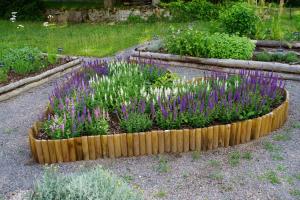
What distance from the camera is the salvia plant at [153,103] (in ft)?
17.1

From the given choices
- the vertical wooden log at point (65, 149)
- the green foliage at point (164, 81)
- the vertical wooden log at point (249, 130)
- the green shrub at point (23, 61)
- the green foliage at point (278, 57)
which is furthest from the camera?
the green shrub at point (23, 61)

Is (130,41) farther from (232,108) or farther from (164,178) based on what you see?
(164,178)

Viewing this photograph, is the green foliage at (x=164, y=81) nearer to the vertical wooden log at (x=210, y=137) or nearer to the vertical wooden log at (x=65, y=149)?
the vertical wooden log at (x=210, y=137)

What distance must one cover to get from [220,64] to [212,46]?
1.47ft

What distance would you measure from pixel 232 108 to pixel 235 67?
3.11m

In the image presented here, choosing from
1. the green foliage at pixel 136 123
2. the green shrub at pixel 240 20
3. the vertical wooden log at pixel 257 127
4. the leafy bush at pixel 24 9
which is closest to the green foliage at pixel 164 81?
the green foliage at pixel 136 123

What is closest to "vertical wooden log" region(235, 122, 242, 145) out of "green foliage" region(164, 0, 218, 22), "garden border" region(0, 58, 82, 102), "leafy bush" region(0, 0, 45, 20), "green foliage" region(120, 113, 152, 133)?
→ "green foliage" region(120, 113, 152, 133)

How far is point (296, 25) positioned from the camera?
11.7m

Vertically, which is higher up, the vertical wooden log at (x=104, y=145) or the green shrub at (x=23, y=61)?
the green shrub at (x=23, y=61)

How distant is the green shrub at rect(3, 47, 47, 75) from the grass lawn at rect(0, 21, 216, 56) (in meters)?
1.74

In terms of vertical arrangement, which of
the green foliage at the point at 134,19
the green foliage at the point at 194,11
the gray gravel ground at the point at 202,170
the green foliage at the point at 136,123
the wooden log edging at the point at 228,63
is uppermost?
the green foliage at the point at 194,11

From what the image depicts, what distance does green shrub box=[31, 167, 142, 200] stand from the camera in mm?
3199

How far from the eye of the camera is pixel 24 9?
663 inches

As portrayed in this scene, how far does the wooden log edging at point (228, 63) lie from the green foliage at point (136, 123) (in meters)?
Result: 3.28
